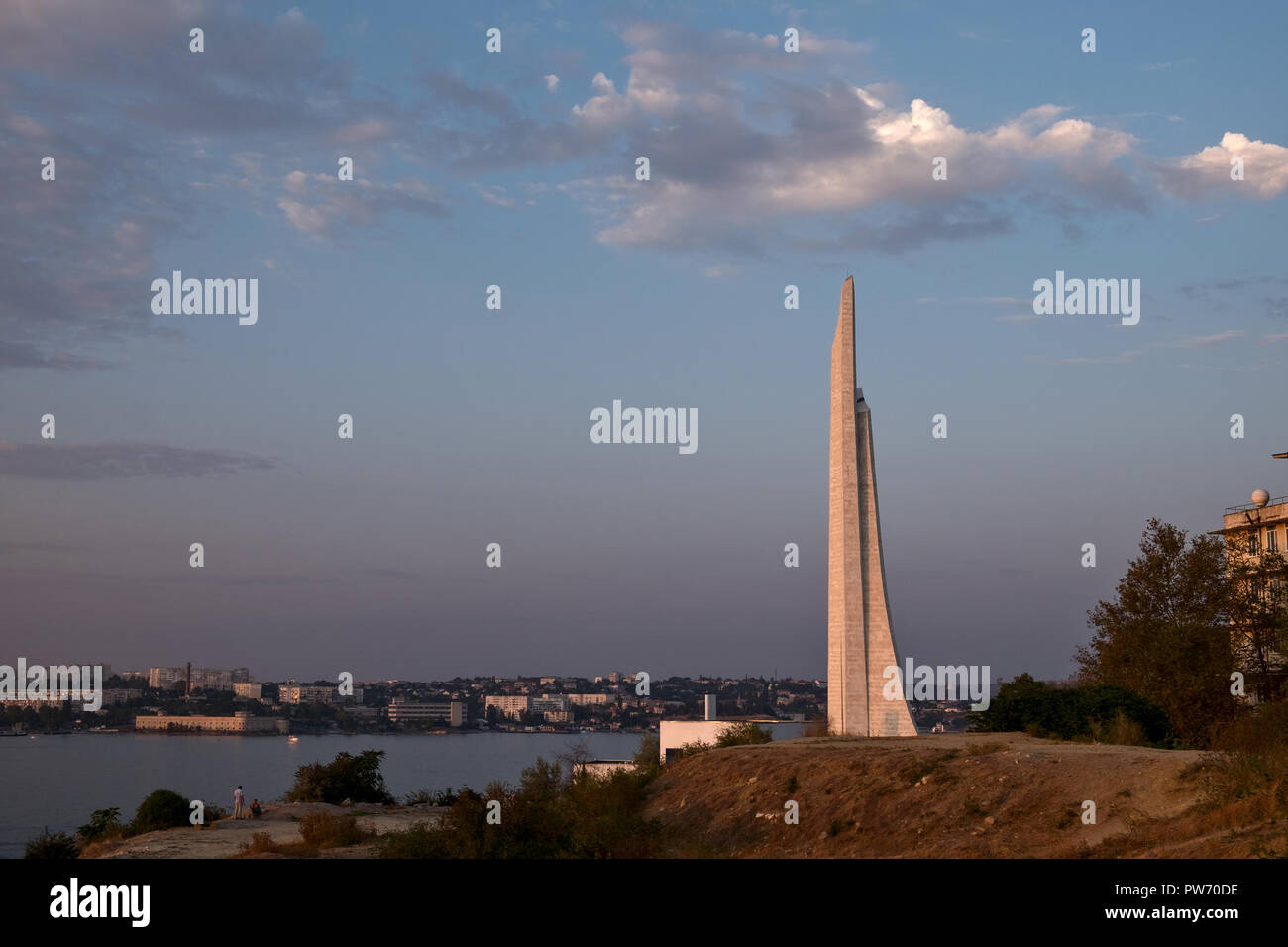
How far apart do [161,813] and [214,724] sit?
15596cm

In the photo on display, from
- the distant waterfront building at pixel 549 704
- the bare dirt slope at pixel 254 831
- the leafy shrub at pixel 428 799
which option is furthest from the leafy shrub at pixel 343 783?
the distant waterfront building at pixel 549 704

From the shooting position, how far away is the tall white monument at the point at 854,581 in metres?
40.4

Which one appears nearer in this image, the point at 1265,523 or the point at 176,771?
the point at 1265,523

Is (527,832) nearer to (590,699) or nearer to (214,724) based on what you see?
(590,699)

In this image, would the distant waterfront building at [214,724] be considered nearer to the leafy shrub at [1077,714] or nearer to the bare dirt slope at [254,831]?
the bare dirt slope at [254,831]

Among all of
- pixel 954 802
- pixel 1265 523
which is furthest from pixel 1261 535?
pixel 954 802

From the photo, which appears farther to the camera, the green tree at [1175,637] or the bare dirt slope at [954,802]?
the green tree at [1175,637]

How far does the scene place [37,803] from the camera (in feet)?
299

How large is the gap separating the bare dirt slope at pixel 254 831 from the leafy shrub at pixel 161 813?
4.72 feet

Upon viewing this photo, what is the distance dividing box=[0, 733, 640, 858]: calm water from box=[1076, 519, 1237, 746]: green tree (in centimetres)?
1967

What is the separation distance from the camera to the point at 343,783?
45.0 meters

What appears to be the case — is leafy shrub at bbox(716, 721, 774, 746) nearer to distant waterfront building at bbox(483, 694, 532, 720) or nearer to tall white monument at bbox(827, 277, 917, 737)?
tall white monument at bbox(827, 277, 917, 737)

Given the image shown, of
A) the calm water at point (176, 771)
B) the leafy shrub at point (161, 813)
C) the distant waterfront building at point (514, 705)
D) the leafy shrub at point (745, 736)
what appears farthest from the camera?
the distant waterfront building at point (514, 705)
